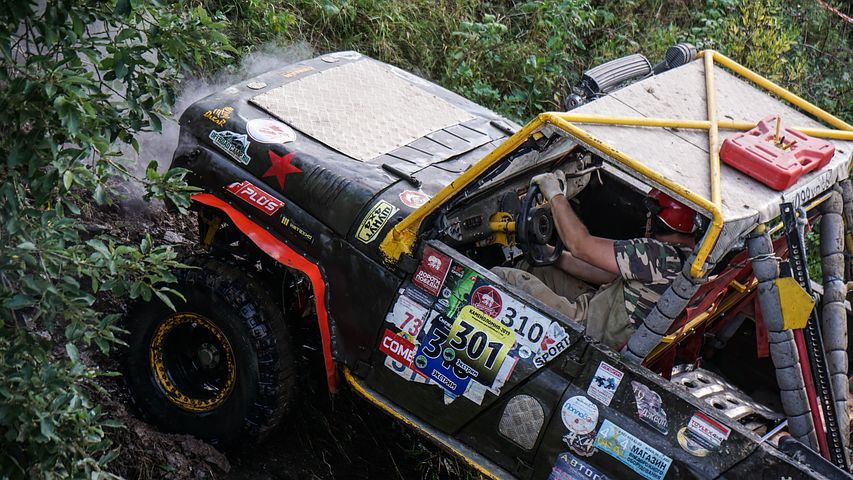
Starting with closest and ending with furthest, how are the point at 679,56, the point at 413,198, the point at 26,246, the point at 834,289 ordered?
the point at 26,246 < the point at 834,289 < the point at 413,198 < the point at 679,56

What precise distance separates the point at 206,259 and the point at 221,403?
700mm

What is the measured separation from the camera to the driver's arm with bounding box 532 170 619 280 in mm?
3980

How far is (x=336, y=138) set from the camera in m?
4.66

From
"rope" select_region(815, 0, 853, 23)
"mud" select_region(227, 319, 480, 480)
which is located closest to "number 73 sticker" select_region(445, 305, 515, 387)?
"mud" select_region(227, 319, 480, 480)

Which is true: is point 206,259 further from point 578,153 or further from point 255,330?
point 578,153

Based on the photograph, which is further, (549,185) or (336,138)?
(336,138)

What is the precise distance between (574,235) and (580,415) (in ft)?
2.57

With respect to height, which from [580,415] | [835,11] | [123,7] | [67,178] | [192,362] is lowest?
[192,362]

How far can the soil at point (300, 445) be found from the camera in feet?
14.5

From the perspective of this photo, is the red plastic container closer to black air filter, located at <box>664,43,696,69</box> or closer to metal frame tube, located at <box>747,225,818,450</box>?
metal frame tube, located at <box>747,225,818,450</box>

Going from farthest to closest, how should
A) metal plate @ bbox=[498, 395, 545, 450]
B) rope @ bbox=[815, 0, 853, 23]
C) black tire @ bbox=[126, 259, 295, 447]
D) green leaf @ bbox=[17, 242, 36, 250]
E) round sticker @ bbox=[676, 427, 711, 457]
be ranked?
rope @ bbox=[815, 0, 853, 23], black tire @ bbox=[126, 259, 295, 447], metal plate @ bbox=[498, 395, 545, 450], round sticker @ bbox=[676, 427, 711, 457], green leaf @ bbox=[17, 242, 36, 250]

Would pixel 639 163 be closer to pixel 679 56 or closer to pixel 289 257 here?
pixel 679 56

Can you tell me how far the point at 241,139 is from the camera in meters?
4.54

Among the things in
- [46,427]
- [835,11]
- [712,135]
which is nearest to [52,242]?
[46,427]
